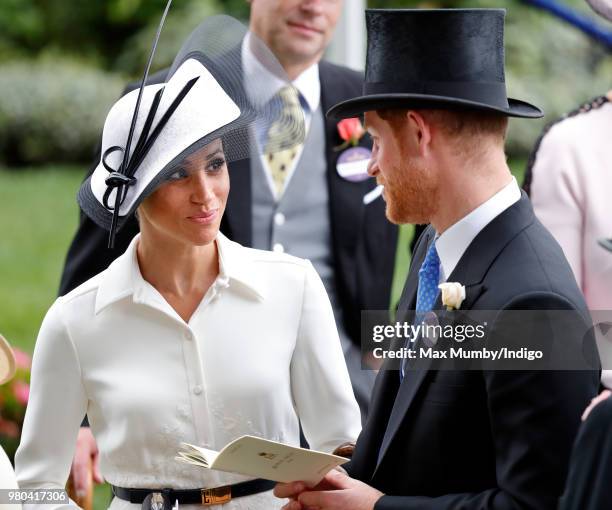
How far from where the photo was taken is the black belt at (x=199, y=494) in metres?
3.23

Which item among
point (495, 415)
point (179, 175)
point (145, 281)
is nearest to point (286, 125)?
point (179, 175)

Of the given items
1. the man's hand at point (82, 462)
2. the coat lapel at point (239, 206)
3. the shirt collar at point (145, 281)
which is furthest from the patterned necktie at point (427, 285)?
the coat lapel at point (239, 206)

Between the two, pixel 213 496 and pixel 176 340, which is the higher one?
pixel 176 340

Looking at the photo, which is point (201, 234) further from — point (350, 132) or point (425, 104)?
point (350, 132)

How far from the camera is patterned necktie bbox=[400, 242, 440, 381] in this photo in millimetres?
2963

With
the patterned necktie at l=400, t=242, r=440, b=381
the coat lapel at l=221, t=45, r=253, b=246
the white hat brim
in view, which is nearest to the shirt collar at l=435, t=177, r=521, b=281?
the patterned necktie at l=400, t=242, r=440, b=381

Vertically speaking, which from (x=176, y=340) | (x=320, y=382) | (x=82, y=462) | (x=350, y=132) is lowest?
(x=82, y=462)

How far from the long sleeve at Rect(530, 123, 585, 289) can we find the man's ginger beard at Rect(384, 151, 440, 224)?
1.05m

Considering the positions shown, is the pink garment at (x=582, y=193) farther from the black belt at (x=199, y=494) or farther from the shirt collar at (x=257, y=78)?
the black belt at (x=199, y=494)

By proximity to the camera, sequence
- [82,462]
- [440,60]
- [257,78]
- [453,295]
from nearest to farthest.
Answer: [453,295] < [440,60] < [257,78] < [82,462]

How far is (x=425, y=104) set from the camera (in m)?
2.78

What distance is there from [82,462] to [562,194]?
1558mm

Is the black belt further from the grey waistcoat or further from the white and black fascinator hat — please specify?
the grey waistcoat

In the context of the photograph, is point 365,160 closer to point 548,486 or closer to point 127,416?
point 127,416
